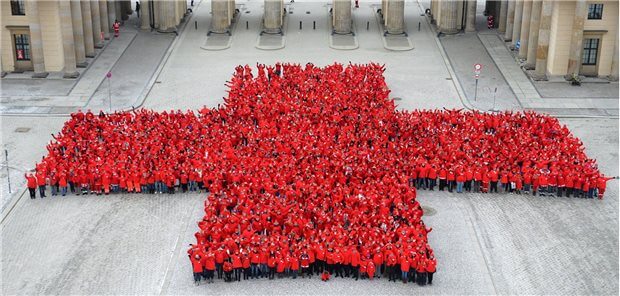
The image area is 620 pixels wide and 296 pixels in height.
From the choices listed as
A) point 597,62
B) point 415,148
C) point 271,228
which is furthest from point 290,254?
point 597,62

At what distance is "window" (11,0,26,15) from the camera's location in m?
47.3

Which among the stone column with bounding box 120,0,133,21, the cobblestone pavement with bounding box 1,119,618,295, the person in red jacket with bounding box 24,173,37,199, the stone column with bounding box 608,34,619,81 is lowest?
the cobblestone pavement with bounding box 1,119,618,295

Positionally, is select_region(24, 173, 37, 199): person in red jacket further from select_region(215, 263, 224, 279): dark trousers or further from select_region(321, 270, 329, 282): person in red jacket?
select_region(321, 270, 329, 282): person in red jacket

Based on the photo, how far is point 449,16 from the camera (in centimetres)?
5769

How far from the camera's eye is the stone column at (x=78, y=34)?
48812 mm

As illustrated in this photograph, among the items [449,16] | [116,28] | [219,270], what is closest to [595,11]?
[449,16]

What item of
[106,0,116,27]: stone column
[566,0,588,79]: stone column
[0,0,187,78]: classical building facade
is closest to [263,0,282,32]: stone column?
[106,0,116,27]: stone column

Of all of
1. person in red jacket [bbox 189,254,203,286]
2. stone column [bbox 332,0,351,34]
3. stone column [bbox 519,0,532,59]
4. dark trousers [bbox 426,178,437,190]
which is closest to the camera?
person in red jacket [bbox 189,254,203,286]

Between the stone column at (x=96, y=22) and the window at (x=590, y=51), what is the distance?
28.7 meters

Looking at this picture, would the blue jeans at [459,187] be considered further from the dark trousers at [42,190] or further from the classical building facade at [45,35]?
the classical building facade at [45,35]

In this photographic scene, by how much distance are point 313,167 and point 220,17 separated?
2811 centimetres

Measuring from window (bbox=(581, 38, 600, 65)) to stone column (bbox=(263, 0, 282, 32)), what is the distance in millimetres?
20407

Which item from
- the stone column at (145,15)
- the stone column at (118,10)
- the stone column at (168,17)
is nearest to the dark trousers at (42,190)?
the stone column at (168,17)

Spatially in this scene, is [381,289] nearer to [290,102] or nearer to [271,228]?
[271,228]
